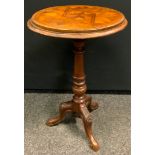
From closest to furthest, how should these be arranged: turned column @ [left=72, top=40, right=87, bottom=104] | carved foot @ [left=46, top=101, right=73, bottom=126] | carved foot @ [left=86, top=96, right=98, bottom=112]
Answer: turned column @ [left=72, top=40, right=87, bottom=104] → carved foot @ [left=46, top=101, right=73, bottom=126] → carved foot @ [left=86, top=96, right=98, bottom=112]

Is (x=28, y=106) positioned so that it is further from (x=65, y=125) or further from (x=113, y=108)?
(x=113, y=108)

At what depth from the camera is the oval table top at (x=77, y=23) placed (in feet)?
5.17

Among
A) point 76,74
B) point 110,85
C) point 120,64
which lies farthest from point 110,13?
point 110,85

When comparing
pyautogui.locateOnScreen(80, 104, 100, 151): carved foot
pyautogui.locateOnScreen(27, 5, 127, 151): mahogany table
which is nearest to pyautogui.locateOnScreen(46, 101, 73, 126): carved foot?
pyautogui.locateOnScreen(27, 5, 127, 151): mahogany table

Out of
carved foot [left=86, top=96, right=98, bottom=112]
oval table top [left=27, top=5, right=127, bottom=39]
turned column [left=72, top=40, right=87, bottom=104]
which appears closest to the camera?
oval table top [left=27, top=5, right=127, bottom=39]

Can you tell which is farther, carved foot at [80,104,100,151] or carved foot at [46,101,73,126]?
carved foot at [46,101,73,126]

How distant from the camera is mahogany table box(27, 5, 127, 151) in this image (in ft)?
5.20

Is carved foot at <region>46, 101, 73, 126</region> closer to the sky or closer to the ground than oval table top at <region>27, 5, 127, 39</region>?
closer to the ground

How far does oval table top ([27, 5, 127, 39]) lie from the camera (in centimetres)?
158

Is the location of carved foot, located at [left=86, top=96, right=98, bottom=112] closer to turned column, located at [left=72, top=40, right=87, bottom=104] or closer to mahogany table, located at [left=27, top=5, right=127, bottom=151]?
mahogany table, located at [left=27, top=5, right=127, bottom=151]

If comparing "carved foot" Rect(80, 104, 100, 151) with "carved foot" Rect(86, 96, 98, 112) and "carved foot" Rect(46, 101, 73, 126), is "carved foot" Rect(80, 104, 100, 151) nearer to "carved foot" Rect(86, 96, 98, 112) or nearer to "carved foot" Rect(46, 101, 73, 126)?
"carved foot" Rect(46, 101, 73, 126)

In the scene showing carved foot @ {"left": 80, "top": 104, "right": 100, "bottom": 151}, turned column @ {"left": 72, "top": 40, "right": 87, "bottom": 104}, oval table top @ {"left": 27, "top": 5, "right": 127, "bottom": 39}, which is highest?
oval table top @ {"left": 27, "top": 5, "right": 127, "bottom": 39}

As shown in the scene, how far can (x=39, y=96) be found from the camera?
253 centimetres

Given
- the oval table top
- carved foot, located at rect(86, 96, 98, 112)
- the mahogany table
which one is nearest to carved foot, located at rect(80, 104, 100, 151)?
the mahogany table
